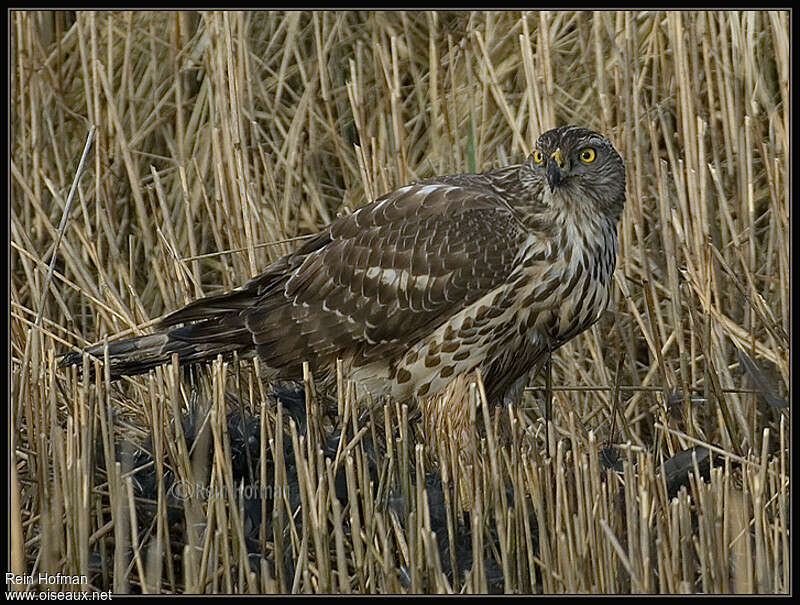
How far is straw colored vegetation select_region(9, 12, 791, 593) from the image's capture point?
326cm

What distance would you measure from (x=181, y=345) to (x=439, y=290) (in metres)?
0.99

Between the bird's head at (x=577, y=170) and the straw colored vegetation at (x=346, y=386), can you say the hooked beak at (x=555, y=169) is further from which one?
the straw colored vegetation at (x=346, y=386)

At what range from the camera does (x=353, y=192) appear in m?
6.09

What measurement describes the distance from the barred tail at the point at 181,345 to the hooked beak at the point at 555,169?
1.27 metres

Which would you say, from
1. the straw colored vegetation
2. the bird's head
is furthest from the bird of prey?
the straw colored vegetation

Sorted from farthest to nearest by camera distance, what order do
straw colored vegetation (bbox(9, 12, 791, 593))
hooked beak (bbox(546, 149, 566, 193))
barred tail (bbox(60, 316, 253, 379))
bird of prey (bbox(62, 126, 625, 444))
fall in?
1. barred tail (bbox(60, 316, 253, 379))
2. bird of prey (bbox(62, 126, 625, 444))
3. hooked beak (bbox(546, 149, 566, 193))
4. straw colored vegetation (bbox(9, 12, 791, 593))

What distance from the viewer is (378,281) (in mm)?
4395

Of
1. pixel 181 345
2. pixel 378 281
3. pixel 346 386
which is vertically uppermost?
pixel 378 281

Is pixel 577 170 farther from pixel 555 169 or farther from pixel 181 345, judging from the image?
pixel 181 345

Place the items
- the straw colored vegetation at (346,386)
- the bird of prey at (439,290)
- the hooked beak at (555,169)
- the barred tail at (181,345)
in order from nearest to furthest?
1. the straw colored vegetation at (346,386)
2. the hooked beak at (555,169)
3. the bird of prey at (439,290)
4. the barred tail at (181,345)

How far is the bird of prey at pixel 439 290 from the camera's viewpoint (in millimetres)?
4184

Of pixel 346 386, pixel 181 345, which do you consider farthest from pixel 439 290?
pixel 181 345

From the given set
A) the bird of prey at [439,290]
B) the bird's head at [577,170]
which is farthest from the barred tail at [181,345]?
the bird's head at [577,170]

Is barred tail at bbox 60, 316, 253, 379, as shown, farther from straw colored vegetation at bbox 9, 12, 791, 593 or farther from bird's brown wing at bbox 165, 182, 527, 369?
straw colored vegetation at bbox 9, 12, 791, 593
